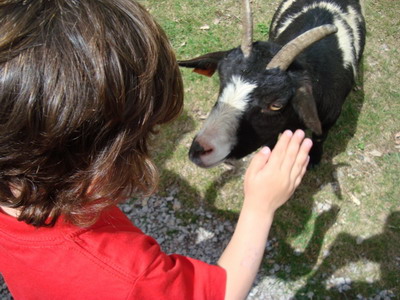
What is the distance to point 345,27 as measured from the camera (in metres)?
4.06

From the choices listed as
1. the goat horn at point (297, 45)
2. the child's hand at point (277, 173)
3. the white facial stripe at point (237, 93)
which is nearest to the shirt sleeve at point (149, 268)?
the child's hand at point (277, 173)

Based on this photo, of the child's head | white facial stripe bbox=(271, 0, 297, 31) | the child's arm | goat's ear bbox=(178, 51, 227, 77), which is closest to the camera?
the child's head

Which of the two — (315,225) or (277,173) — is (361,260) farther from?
(277,173)

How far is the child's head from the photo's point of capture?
45.6 inches

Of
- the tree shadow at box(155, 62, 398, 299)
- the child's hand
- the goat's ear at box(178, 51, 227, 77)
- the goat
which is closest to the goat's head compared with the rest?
the goat

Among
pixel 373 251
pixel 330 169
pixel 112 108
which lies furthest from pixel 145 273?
pixel 330 169

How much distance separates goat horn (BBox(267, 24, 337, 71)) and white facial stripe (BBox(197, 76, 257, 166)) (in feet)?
0.89

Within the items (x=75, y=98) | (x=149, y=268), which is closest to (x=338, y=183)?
(x=149, y=268)

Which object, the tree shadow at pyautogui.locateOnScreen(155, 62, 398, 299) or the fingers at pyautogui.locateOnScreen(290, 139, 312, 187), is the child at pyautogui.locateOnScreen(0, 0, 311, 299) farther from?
the tree shadow at pyautogui.locateOnScreen(155, 62, 398, 299)

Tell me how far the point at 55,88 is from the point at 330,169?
12.2 ft

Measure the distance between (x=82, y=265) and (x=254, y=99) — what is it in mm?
1864

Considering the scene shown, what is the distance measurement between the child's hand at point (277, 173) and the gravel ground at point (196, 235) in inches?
70.3

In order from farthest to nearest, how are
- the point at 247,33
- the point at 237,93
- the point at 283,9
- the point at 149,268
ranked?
the point at 283,9 → the point at 247,33 → the point at 237,93 → the point at 149,268

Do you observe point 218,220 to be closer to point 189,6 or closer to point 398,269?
point 398,269
